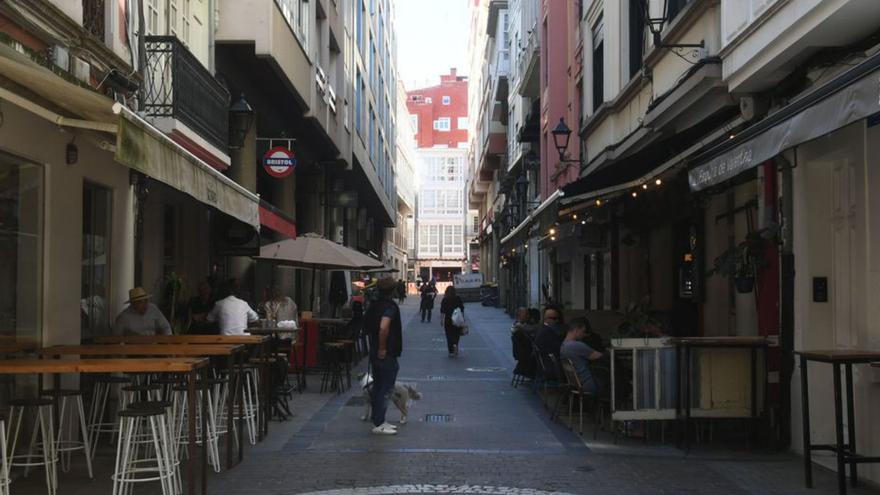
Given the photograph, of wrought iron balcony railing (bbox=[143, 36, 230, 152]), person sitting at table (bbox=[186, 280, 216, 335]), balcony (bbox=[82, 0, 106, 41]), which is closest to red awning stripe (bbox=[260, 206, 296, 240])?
person sitting at table (bbox=[186, 280, 216, 335])

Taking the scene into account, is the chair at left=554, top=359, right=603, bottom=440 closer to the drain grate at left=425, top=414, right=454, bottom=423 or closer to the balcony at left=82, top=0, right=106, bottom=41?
the drain grate at left=425, top=414, right=454, bottom=423

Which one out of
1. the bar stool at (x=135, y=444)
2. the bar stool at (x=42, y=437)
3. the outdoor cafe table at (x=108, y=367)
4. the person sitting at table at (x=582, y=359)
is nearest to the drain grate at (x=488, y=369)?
the person sitting at table at (x=582, y=359)

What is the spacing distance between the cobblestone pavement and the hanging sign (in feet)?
24.1

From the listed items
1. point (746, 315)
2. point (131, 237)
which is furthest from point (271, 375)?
point (746, 315)

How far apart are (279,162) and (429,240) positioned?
7862cm

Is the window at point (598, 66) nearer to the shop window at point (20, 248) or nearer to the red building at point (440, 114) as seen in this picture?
the shop window at point (20, 248)

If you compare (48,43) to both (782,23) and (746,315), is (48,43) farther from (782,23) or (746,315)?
(746,315)

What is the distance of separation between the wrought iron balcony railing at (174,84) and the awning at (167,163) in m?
2.16

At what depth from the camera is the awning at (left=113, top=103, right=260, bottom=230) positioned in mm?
5930

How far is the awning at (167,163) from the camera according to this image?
5930 mm

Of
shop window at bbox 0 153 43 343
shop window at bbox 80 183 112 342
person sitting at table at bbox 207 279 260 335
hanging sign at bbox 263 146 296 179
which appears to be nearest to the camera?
shop window at bbox 0 153 43 343

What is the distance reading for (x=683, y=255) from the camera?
13781 mm

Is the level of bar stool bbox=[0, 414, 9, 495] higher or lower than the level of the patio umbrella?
lower

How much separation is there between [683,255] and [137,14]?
348 inches
